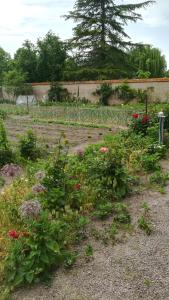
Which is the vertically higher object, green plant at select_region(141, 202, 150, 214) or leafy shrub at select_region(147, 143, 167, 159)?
leafy shrub at select_region(147, 143, 167, 159)

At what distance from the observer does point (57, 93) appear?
21891mm

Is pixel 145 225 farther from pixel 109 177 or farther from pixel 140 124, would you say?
pixel 140 124

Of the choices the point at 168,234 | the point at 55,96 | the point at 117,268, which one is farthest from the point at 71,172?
the point at 55,96

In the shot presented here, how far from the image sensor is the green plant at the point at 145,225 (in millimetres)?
3756

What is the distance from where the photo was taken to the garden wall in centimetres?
1711

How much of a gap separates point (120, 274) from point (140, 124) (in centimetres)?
519

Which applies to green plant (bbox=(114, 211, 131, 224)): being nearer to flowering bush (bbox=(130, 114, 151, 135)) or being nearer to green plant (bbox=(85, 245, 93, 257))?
green plant (bbox=(85, 245, 93, 257))

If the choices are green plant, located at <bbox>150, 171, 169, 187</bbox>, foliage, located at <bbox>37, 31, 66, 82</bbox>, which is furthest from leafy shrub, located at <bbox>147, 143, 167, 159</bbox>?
foliage, located at <bbox>37, 31, 66, 82</bbox>

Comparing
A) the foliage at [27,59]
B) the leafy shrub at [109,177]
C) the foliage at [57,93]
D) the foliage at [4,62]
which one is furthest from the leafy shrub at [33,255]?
the foliage at [4,62]

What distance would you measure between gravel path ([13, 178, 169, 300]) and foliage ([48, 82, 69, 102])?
1852cm

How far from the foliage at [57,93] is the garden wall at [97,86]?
288 mm

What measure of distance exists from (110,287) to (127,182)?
79.6 inches

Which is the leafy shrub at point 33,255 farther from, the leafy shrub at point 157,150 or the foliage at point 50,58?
the foliage at point 50,58

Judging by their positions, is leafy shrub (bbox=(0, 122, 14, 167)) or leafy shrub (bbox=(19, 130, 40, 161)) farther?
leafy shrub (bbox=(19, 130, 40, 161))
